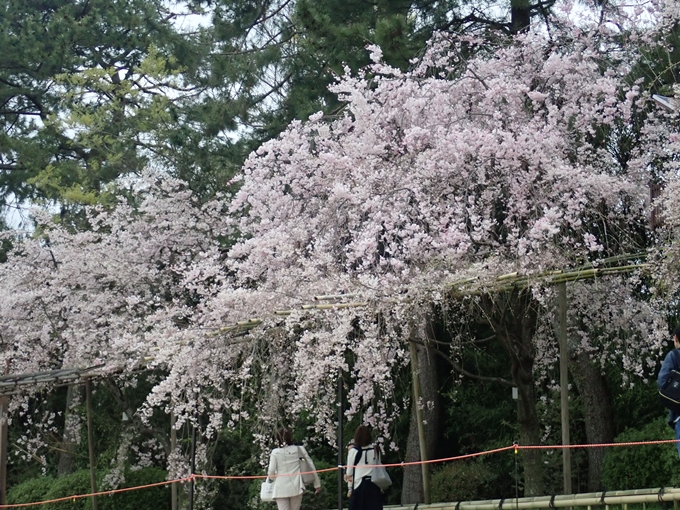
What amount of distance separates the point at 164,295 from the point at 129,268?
61 cm

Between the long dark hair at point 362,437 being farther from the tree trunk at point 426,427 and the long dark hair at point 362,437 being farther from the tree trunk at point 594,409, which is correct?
the tree trunk at point 594,409

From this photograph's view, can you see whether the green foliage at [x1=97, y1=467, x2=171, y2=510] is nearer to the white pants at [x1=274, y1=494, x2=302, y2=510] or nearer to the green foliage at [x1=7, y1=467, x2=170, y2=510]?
the green foliage at [x1=7, y1=467, x2=170, y2=510]

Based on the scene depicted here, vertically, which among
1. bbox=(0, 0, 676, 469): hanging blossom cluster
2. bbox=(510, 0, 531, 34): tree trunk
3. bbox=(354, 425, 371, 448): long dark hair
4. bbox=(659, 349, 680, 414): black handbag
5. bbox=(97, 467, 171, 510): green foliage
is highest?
bbox=(510, 0, 531, 34): tree trunk

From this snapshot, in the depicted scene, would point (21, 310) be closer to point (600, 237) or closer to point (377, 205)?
point (377, 205)

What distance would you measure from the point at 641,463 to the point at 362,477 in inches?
121

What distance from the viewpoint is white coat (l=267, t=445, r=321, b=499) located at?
1016 cm

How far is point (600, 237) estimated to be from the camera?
10.1 m

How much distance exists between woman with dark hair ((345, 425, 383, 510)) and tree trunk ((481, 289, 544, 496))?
156 centimetres

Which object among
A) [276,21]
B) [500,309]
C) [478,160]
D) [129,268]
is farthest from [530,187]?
[276,21]

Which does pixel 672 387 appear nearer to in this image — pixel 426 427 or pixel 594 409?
pixel 594 409

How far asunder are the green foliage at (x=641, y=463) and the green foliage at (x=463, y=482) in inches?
70.0

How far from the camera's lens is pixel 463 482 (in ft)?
41.0

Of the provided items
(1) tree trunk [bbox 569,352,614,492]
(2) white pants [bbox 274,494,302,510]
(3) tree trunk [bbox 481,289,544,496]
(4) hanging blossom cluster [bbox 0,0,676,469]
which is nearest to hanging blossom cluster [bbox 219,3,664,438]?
(4) hanging blossom cluster [bbox 0,0,676,469]

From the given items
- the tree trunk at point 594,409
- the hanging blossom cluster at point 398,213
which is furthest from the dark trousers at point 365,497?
the tree trunk at point 594,409
